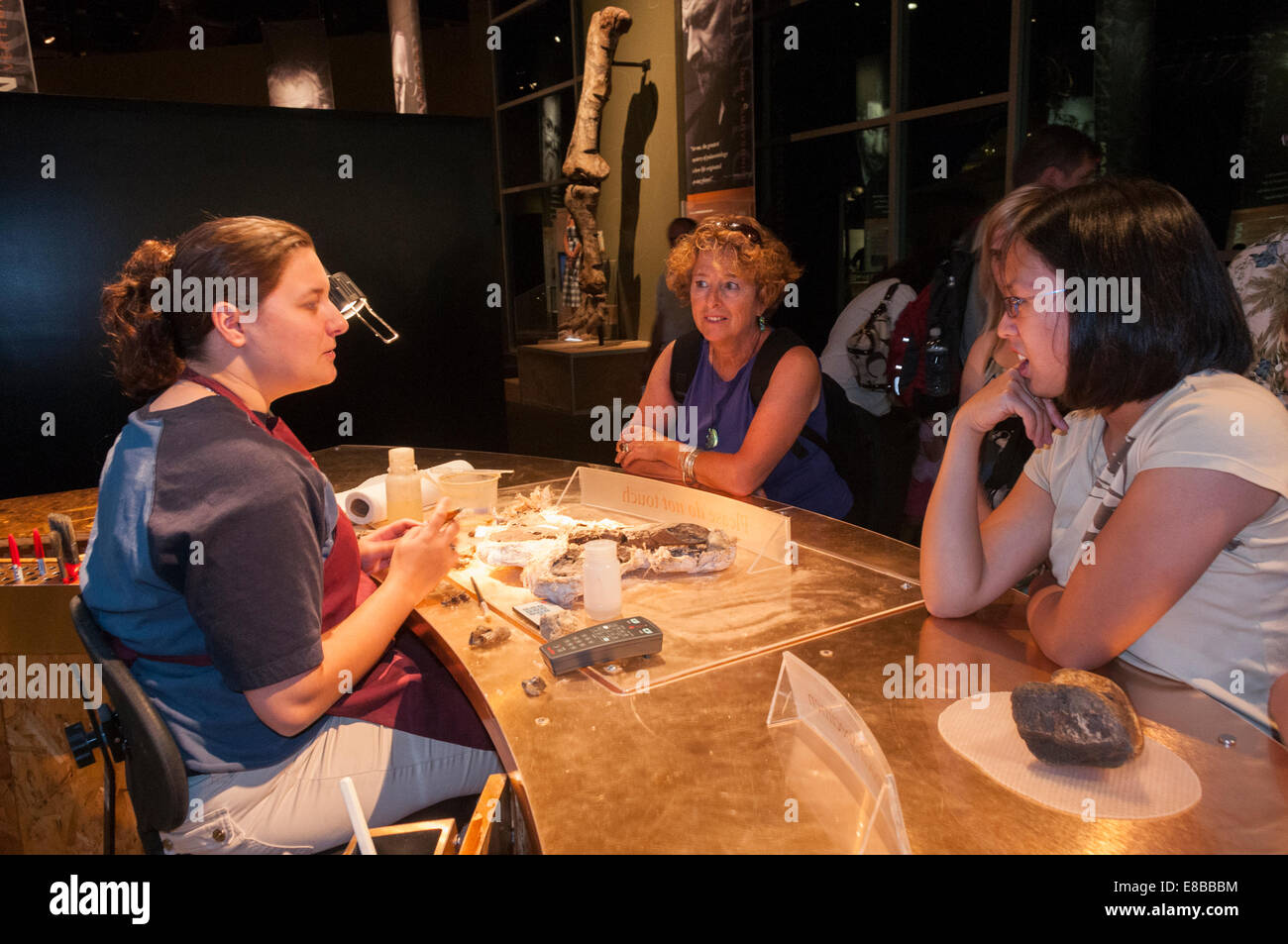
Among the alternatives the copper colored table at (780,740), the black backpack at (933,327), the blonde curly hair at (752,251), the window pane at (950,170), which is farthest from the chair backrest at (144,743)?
the window pane at (950,170)

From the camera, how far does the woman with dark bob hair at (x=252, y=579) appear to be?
1163mm

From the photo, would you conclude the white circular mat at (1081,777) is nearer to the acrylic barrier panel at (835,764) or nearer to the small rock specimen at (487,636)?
the acrylic barrier panel at (835,764)

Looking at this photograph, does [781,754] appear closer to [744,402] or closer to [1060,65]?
[744,402]

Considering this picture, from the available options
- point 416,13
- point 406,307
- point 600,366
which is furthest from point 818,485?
point 416,13

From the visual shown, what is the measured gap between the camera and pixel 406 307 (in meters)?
4.53

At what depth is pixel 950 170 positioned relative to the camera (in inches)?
177

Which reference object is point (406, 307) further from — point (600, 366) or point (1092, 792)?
point (1092, 792)

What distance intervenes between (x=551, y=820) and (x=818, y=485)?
1.81 metres

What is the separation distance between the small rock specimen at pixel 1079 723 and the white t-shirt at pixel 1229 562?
11.9 inches

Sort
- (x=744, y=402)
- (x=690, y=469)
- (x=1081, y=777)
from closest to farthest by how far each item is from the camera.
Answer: (x=1081, y=777) → (x=690, y=469) → (x=744, y=402)

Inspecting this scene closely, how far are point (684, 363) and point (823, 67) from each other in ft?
11.0

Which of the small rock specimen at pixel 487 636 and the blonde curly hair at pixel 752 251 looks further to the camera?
the blonde curly hair at pixel 752 251

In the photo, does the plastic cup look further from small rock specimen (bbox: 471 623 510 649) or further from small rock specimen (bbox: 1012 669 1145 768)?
small rock specimen (bbox: 1012 669 1145 768)

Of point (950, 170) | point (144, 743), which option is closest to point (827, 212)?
point (950, 170)
